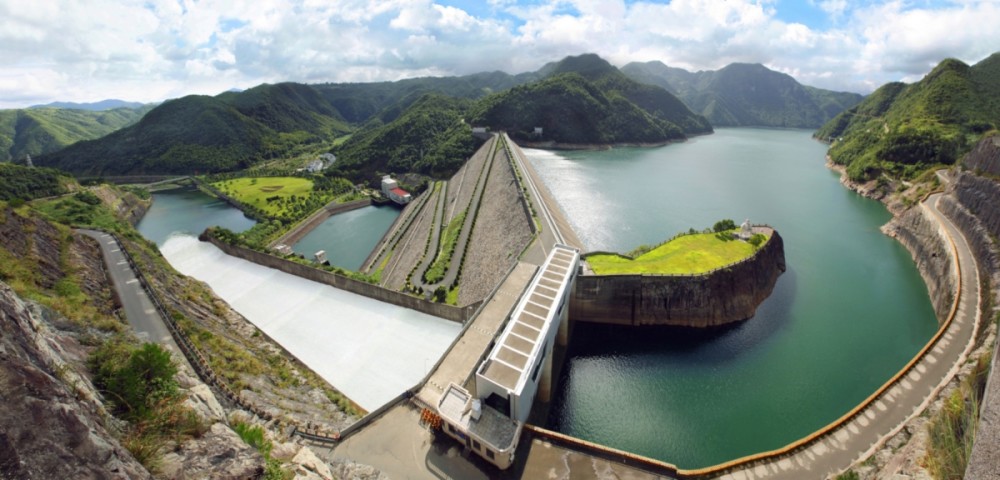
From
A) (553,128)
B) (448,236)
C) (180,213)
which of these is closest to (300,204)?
(180,213)

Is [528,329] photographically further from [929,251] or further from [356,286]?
[929,251]

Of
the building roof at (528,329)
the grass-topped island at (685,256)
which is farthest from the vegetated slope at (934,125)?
the building roof at (528,329)

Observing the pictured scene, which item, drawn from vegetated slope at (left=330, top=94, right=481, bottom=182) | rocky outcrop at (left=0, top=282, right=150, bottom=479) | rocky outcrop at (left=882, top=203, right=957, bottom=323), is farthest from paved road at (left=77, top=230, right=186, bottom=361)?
vegetated slope at (left=330, top=94, right=481, bottom=182)

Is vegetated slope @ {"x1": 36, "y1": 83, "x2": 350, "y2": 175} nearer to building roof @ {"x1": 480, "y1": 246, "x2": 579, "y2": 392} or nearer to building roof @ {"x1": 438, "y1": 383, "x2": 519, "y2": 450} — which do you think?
building roof @ {"x1": 480, "y1": 246, "x2": 579, "y2": 392}

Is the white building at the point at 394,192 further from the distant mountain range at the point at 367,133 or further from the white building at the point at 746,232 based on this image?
the white building at the point at 746,232

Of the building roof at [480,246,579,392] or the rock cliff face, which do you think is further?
the rock cliff face

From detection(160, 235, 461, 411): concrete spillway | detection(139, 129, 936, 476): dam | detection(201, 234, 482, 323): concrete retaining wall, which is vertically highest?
detection(201, 234, 482, 323): concrete retaining wall

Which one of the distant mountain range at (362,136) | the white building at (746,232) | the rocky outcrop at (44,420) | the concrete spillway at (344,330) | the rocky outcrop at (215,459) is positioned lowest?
the concrete spillway at (344,330)
